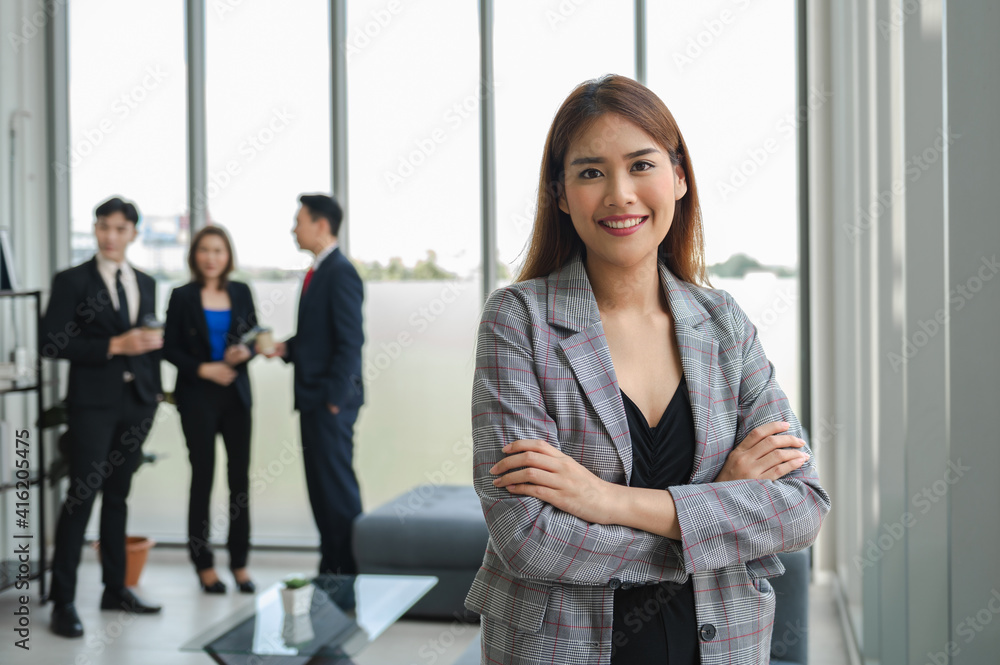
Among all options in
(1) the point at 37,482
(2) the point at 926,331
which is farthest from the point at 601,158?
(1) the point at 37,482

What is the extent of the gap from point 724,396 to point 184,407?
3.50 meters

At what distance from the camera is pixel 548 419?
4.56ft

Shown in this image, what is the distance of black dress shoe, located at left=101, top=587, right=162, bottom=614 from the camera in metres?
4.06

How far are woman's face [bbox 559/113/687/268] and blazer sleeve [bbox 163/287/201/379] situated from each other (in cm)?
332

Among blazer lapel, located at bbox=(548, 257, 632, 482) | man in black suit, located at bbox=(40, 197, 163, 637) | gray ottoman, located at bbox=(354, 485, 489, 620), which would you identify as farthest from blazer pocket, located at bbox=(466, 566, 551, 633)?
man in black suit, located at bbox=(40, 197, 163, 637)

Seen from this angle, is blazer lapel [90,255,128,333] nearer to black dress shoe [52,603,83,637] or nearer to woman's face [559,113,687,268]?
black dress shoe [52,603,83,637]

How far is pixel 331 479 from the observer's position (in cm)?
423

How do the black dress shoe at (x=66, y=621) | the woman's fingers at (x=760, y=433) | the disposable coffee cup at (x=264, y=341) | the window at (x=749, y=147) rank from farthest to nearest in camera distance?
the window at (x=749, y=147)
the disposable coffee cup at (x=264, y=341)
the black dress shoe at (x=66, y=621)
the woman's fingers at (x=760, y=433)

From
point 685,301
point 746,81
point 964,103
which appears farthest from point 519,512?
point 746,81

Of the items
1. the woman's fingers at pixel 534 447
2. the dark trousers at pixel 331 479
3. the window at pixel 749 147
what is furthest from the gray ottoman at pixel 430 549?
the woman's fingers at pixel 534 447

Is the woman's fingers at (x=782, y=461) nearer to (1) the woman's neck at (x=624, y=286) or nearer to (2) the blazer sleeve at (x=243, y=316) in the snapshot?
(1) the woman's neck at (x=624, y=286)

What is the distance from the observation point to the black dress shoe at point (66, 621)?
3762mm

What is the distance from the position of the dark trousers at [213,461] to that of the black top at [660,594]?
335 cm

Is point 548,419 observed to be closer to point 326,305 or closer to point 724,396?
point 724,396
